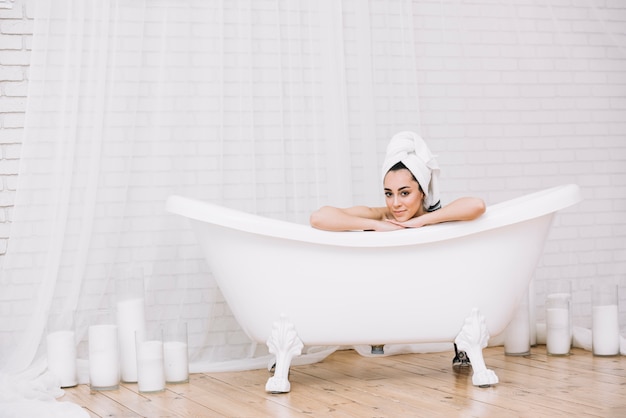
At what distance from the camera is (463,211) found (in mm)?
3029

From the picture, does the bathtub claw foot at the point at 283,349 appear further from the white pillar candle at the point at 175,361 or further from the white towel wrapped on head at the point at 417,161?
the white towel wrapped on head at the point at 417,161

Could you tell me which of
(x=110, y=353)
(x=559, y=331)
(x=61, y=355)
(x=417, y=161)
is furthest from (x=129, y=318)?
(x=559, y=331)

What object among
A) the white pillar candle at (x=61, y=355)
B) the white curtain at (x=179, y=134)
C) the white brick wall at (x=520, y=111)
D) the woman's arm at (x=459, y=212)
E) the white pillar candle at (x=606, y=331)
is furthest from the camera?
the white brick wall at (x=520, y=111)

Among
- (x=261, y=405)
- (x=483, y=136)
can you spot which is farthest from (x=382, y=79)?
(x=261, y=405)

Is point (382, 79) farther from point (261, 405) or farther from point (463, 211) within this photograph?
point (261, 405)

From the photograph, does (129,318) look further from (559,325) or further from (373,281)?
(559,325)

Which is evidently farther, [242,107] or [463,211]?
[242,107]

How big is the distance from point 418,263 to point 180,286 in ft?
3.56

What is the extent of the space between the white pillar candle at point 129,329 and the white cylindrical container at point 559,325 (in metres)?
1.68

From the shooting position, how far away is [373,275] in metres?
3.09

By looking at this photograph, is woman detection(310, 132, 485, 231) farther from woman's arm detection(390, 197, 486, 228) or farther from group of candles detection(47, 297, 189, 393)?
group of candles detection(47, 297, 189, 393)

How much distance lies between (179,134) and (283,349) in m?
1.06

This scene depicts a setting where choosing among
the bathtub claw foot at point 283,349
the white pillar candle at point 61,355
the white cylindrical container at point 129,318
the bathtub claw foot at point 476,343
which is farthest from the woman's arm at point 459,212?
the white pillar candle at point 61,355

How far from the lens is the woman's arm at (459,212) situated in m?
3.02
